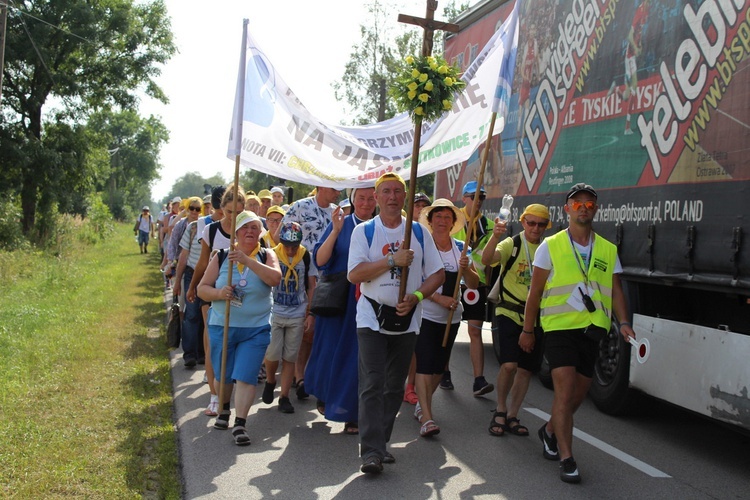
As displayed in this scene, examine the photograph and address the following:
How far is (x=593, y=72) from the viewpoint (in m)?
7.39

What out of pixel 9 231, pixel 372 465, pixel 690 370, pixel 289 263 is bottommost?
pixel 372 465

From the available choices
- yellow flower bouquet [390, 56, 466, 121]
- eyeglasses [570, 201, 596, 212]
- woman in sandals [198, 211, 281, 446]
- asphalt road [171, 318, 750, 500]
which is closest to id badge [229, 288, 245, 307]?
woman in sandals [198, 211, 281, 446]

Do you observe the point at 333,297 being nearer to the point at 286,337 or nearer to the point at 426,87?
the point at 286,337

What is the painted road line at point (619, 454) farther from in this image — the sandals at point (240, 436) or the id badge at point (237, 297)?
the id badge at point (237, 297)

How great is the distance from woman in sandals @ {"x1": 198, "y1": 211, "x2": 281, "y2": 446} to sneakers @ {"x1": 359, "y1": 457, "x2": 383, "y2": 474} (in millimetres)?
1185

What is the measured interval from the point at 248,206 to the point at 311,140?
2.83 m

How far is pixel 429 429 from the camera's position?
6426 mm

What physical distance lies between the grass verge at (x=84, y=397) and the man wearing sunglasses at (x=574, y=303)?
2501 millimetres

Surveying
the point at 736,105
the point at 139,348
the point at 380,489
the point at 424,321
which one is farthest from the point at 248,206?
the point at 736,105

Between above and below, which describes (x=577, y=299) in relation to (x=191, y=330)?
above

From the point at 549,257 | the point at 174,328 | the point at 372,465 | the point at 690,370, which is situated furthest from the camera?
the point at 174,328

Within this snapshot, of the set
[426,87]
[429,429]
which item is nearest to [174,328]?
[429,429]

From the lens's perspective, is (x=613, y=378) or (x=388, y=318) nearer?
(x=388, y=318)

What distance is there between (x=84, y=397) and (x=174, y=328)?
2270mm
